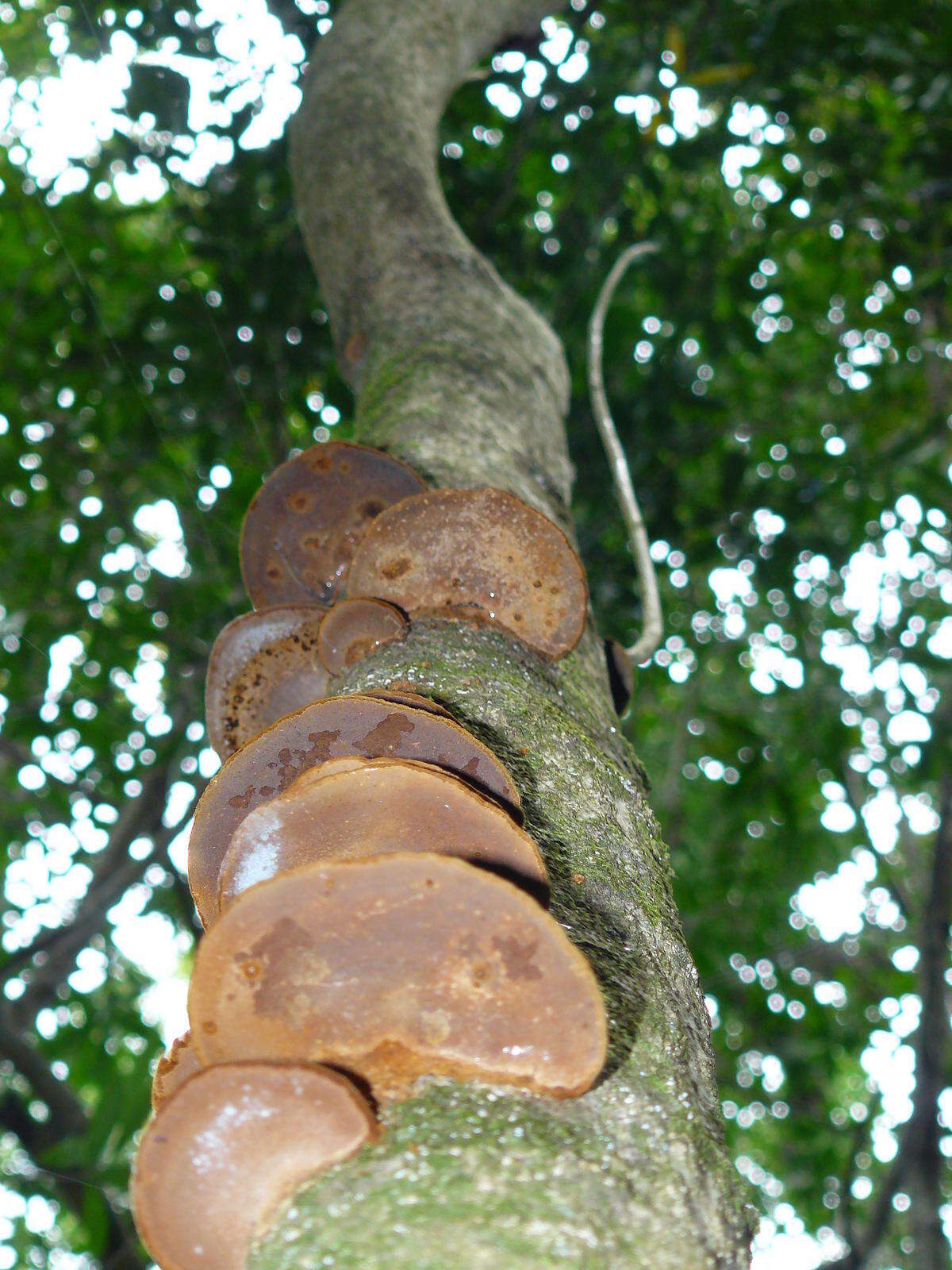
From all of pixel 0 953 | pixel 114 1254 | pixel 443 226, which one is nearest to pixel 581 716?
pixel 443 226

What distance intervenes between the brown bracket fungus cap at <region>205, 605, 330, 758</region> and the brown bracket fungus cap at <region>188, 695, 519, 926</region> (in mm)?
528

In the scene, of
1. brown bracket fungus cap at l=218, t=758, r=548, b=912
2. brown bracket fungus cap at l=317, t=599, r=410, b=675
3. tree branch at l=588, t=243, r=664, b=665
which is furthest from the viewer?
tree branch at l=588, t=243, r=664, b=665

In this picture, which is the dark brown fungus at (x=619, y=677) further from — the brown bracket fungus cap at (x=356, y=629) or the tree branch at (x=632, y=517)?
the brown bracket fungus cap at (x=356, y=629)

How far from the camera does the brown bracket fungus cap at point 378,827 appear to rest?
37.0 inches

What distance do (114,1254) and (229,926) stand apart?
12.6ft

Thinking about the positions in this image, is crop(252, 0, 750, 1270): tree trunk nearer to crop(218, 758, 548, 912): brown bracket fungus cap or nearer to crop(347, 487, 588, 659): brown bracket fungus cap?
crop(347, 487, 588, 659): brown bracket fungus cap

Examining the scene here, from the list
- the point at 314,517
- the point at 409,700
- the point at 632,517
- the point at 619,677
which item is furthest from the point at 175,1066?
the point at 632,517

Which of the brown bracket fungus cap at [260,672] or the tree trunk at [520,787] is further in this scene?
the brown bracket fungus cap at [260,672]

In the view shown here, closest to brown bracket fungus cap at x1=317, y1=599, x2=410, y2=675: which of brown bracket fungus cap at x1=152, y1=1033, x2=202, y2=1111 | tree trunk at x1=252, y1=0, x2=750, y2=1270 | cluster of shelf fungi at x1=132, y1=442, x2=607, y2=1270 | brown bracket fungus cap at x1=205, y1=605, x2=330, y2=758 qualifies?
tree trunk at x1=252, y1=0, x2=750, y2=1270

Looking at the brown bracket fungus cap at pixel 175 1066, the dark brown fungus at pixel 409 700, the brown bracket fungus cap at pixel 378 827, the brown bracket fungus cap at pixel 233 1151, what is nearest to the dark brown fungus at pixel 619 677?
the dark brown fungus at pixel 409 700

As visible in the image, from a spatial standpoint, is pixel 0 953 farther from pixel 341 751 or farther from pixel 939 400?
pixel 939 400

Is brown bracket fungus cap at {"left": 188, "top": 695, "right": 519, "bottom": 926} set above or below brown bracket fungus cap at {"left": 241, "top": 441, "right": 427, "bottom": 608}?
below

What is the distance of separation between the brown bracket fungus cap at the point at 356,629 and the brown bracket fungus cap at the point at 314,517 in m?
0.24

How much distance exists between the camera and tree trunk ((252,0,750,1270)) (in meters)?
0.75
